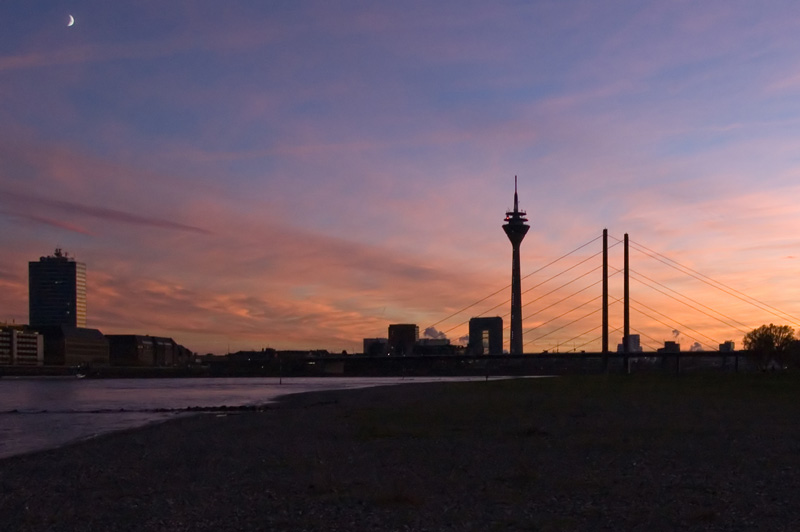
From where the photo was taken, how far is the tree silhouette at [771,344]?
104688 mm

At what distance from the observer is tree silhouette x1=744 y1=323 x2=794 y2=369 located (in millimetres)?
104688

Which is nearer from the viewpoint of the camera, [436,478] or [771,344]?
[436,478]

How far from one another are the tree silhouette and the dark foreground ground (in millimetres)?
79006

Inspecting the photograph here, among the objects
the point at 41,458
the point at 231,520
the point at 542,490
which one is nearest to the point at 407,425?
the point at 41,458

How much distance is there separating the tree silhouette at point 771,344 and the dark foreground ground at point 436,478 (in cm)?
7901

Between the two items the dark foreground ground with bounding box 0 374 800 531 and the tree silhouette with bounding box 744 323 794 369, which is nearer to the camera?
the dark foreground ground with bounding box 0 374 800 531

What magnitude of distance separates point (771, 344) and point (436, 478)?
323 feet

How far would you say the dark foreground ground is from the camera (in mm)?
13656

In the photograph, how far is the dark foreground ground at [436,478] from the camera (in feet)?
44.8

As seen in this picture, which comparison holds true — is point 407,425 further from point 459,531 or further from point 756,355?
point 756,355

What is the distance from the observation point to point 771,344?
104875mm

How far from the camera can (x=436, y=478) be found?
698 inches

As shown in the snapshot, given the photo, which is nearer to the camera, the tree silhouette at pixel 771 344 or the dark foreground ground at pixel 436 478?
the dark foreground ground at pixel 436 478

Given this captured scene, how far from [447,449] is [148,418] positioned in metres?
31.5
